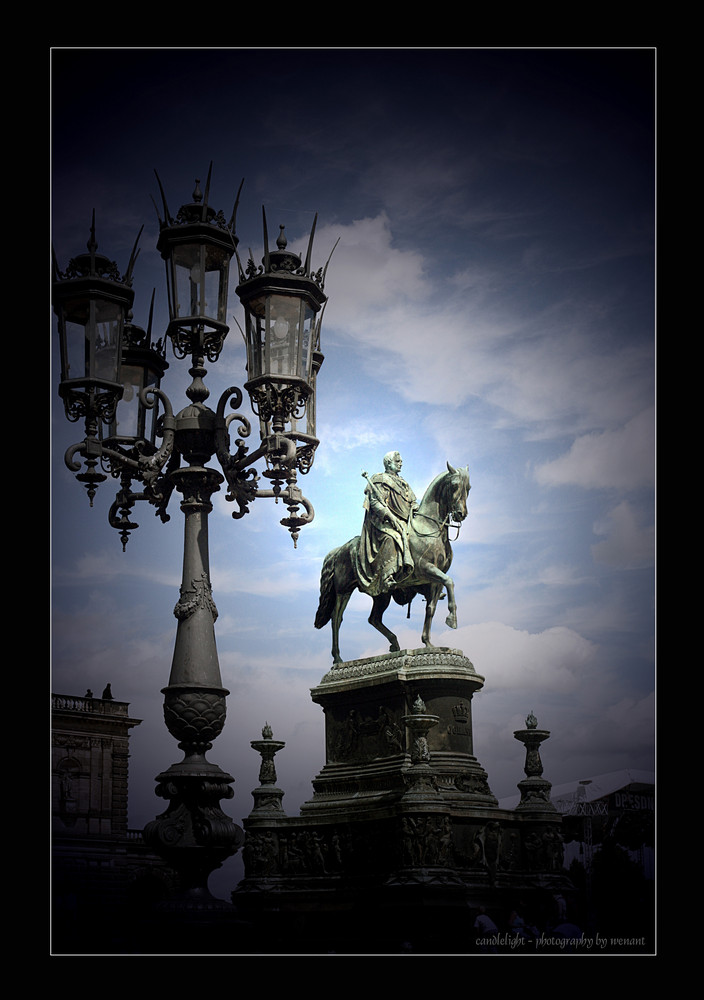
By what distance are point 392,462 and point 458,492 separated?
1212mm

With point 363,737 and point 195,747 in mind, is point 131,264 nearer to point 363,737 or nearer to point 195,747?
point 195,747

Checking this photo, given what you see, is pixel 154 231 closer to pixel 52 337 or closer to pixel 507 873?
pixel 52 337

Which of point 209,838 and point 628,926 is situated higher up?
point 209,838

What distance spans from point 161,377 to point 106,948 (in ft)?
18.2

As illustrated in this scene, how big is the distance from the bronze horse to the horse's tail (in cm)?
13

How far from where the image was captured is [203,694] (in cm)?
1123

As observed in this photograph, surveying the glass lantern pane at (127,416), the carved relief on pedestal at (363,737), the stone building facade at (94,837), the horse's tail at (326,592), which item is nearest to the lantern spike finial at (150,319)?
the glass lantern pane at (127,416)

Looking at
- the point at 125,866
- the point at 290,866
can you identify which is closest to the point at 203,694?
the point at 125,866

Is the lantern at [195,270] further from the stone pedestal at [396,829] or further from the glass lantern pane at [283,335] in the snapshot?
the stone pedestal at [396,829]

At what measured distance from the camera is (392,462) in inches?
683

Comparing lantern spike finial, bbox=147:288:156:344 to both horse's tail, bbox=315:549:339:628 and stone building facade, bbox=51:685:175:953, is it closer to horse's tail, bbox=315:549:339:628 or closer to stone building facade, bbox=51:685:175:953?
stone building facade, bbox=51:685:175:953

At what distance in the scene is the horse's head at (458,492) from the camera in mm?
16531

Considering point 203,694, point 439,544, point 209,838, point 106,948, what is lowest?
point 106,948

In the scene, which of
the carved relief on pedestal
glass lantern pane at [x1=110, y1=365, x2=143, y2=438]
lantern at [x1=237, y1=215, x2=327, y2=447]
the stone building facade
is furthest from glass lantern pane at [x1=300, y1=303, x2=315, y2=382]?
the carved relief on pedestal
